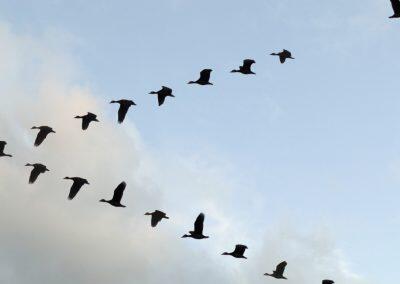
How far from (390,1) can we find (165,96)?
13.8m

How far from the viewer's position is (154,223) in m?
37.1

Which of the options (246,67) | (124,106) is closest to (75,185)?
(124,106)

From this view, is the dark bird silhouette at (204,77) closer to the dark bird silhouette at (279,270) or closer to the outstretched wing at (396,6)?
the outstretched wing at (396,6)

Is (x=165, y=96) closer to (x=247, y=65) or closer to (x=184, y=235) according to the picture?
(x=247, y=65)

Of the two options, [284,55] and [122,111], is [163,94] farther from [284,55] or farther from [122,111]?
[284,55]

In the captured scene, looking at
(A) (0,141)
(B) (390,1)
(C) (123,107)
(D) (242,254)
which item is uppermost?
(B) (390,1)

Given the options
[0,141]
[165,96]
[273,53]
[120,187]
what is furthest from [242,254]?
[0,141]

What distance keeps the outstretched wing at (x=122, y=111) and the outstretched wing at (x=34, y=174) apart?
266 inches

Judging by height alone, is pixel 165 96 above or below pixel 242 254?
above

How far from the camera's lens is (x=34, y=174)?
4031cm

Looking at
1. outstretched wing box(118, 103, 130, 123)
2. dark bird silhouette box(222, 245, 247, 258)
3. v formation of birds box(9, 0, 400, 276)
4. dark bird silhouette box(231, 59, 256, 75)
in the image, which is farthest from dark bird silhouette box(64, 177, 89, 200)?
dark bird silhouette box(231, 59, 256, 75)

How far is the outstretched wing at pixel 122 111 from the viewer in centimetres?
3788

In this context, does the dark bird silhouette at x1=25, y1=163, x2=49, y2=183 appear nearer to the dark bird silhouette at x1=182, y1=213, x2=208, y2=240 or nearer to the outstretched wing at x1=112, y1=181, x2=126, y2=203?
the outstretched wing at x1=112, y1=181, x2=126, y2=203

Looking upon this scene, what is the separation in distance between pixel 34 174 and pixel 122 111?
7.18 m
